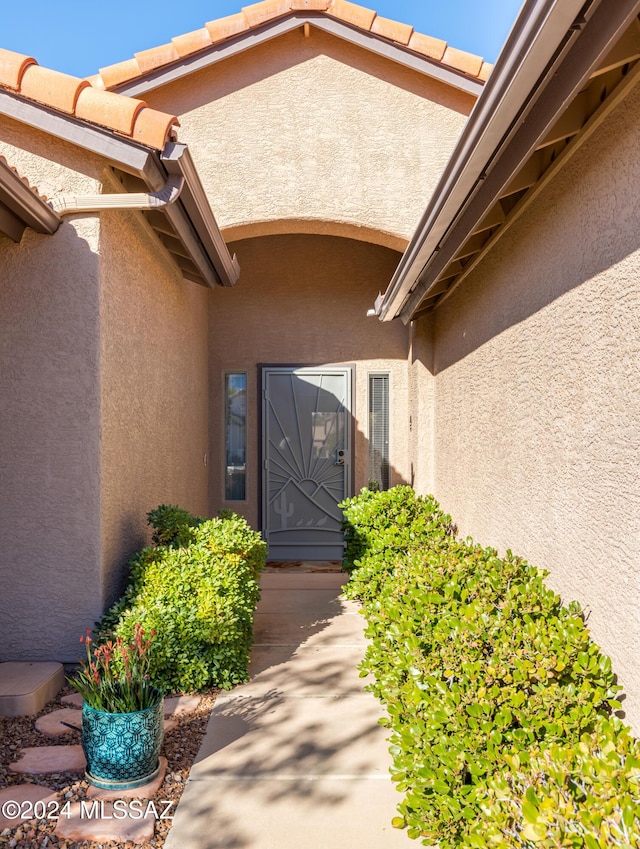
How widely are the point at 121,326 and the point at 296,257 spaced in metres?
5.34

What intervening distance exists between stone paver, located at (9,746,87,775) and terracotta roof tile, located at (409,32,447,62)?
759 centimetres

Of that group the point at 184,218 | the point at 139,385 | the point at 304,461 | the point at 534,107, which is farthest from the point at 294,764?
the point at 304,461

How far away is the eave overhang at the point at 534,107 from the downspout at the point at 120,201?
6.41ft

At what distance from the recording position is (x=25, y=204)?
4.44 m

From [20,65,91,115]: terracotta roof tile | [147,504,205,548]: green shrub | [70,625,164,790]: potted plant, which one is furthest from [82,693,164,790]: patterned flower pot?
[20,65,91,115]: terracotta roof tile

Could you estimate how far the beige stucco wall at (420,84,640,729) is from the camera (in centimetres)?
295

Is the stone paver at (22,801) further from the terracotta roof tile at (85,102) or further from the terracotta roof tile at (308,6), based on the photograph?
the terracotta roof tile at (308,6)

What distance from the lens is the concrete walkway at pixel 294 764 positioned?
307cm

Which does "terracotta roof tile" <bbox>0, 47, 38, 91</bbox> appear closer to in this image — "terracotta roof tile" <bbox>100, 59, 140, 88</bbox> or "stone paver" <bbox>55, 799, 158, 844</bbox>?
"terracotta roof tile" <bbox>100, 59, 140, 88</bbox>

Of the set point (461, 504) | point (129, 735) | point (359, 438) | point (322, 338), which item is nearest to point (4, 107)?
point (129, 735)

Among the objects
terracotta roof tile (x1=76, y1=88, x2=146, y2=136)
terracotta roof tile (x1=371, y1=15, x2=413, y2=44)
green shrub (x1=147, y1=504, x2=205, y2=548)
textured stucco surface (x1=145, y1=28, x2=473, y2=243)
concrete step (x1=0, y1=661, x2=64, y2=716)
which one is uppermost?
terracotta roof tile (x1=371, y1=15, x2=413, y2=44)

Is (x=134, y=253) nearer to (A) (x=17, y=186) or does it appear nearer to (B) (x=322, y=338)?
(A) (x=17, y=186)

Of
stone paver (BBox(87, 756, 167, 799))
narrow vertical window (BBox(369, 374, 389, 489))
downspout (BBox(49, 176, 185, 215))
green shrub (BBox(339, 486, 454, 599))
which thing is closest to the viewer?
stone paver (BBox(87, 756, 167, 799))

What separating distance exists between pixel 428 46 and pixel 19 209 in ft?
17.3
